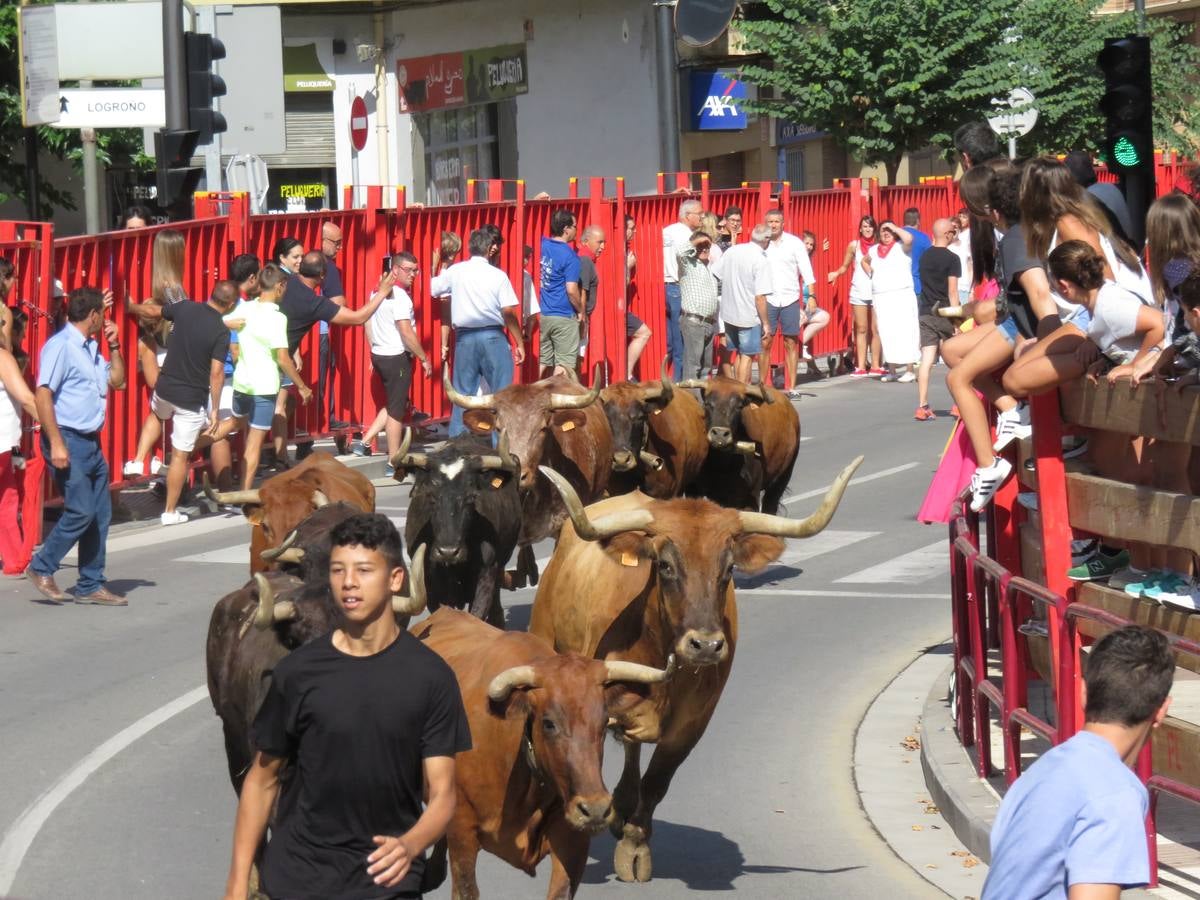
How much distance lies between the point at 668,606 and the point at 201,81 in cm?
1297

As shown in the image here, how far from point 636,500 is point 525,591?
5.02 m

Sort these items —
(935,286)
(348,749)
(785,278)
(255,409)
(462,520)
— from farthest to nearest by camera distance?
(785,278) < (935,286) < (255,409) < (462,520) < (348,749)

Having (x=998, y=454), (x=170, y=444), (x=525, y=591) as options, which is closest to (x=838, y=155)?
(x=170, y=444)

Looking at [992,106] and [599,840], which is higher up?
[992,106]

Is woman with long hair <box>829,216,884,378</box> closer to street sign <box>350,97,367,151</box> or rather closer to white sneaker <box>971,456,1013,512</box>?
street sign <box>350,97,367,151</box>

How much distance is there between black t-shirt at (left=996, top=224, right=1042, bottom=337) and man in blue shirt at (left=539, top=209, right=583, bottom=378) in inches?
524

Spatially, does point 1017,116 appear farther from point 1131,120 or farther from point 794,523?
point 794,523

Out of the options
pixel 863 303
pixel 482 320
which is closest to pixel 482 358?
pixel 482 320

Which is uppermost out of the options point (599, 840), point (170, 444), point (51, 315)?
point (51, 315)

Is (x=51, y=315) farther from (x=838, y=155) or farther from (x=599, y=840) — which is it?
(x=838, y=155)

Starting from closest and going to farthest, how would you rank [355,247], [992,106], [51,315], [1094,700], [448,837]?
1. [1094,700]
2. [448,837]
3. [51,315]
4. [355,247]
5. [992,106]

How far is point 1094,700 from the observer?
16.5ft

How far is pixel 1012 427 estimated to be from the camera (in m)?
9.81

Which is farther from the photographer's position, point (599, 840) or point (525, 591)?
point (525, 591)
